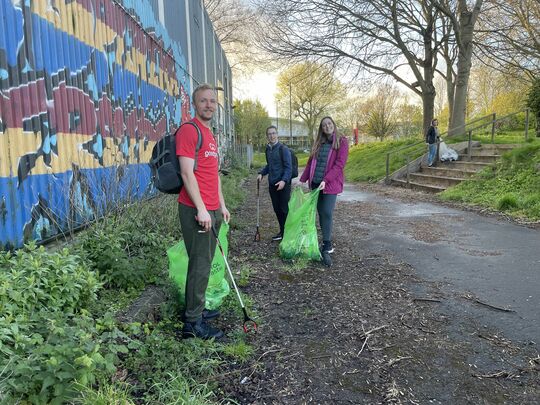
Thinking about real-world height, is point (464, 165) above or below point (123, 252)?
above

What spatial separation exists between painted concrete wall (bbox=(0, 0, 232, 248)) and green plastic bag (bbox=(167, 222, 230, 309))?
115 centimetres

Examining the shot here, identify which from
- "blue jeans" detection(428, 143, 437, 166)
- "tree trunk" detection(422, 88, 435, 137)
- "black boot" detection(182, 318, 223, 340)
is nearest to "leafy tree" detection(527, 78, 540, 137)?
"blue jeans" detection(428, 143, 437, 166)

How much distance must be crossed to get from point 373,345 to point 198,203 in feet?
5.80

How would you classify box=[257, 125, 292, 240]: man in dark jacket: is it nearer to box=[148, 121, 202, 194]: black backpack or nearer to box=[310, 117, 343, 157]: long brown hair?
box=[310, 117, 343, 157]: long brown hair

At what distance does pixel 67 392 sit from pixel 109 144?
4.46 meters

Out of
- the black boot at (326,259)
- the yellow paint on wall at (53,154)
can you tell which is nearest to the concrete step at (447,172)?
the black boot at (326,259)

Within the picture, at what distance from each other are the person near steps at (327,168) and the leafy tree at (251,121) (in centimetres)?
4219

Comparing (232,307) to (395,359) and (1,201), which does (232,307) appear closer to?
(395,359)

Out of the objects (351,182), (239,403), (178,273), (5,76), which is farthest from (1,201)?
(351,182)

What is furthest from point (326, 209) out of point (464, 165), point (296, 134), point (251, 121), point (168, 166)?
point (296, 134)

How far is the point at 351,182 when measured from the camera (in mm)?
18234

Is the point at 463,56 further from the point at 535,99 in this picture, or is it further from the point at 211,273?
the point at 211,273

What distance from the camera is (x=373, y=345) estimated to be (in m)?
3.15

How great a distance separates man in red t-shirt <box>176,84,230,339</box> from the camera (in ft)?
9.53
